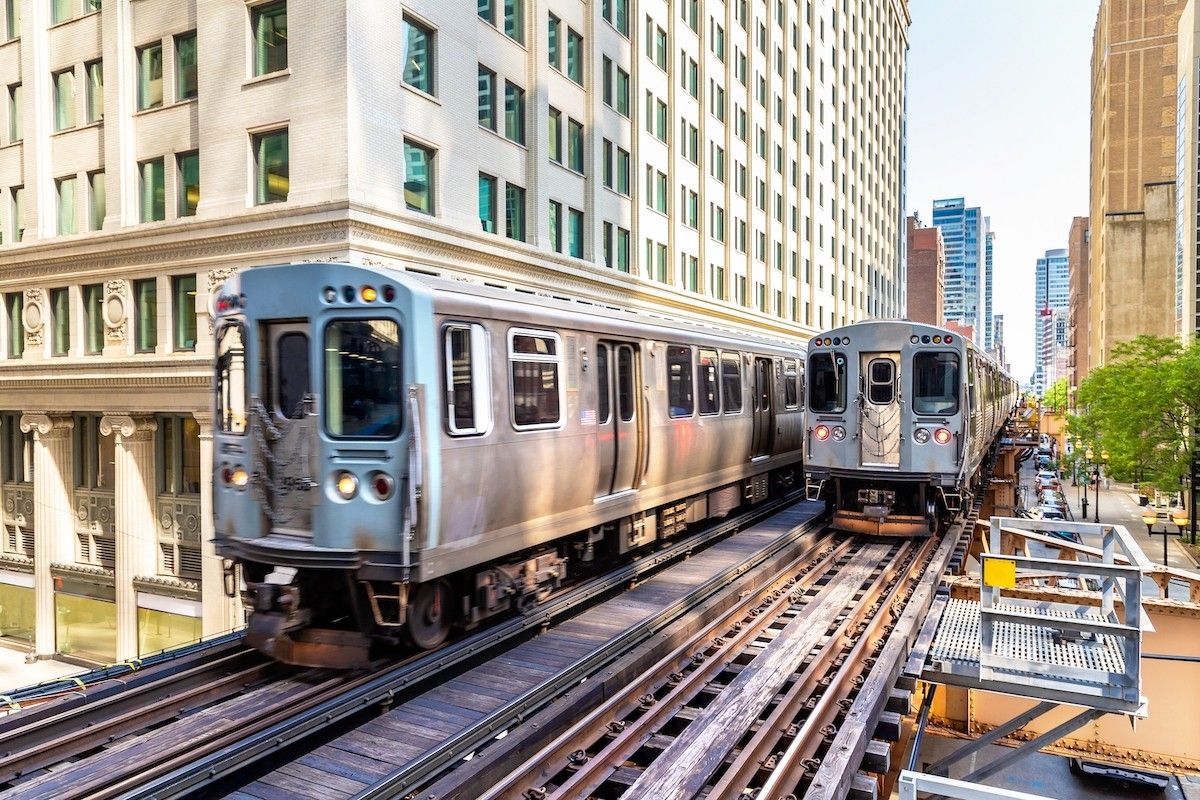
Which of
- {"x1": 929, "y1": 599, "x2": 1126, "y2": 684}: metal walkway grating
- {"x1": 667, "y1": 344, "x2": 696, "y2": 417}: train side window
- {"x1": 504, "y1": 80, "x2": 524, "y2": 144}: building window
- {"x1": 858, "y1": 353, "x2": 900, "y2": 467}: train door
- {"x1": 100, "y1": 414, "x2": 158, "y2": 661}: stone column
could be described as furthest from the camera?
{"x1": 504, "y1": 80, "x2": 524, "y2": 144}: building window

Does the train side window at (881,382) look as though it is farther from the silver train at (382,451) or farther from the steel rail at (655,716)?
the silver train at (382,451)

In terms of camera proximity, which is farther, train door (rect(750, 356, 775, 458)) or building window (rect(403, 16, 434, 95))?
building window (rect(403, 16, 434, 95))

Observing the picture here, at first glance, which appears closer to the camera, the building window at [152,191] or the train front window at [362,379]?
the train front window at [362,379]

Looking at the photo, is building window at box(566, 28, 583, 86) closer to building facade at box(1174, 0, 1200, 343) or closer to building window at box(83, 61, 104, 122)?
building window at box(83, 61, 104, 122)

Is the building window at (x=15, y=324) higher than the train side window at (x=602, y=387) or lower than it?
Answer: higher

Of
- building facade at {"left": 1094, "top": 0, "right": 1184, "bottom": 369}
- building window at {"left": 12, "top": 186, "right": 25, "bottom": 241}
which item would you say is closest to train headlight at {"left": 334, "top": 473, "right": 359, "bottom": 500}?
building window at {"left": 12, "top": 186, "right": 25, "bottom": 241}

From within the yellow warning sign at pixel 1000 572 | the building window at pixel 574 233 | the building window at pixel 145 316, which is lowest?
the yellow warning sign at pixel 1000 572

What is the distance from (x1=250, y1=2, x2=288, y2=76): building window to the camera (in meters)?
18.8

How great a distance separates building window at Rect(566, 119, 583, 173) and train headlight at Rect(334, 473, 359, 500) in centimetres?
1952

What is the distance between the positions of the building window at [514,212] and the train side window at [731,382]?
987 cm

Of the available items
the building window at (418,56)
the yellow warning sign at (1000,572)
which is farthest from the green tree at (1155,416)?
the yellow warning sign at (1000,572)

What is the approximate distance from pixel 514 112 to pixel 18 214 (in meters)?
14.2

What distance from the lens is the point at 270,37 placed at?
19.0m

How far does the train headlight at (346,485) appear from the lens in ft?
23.5
